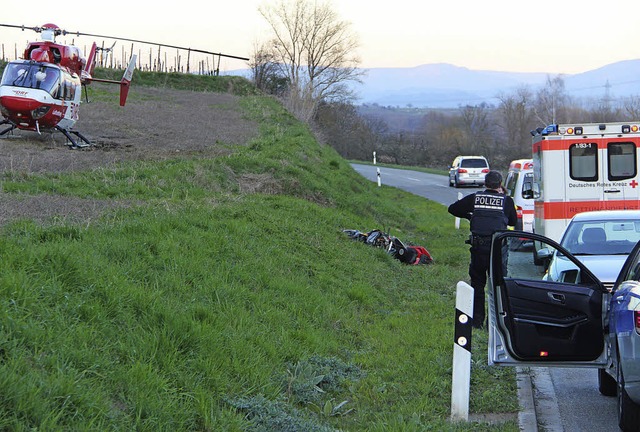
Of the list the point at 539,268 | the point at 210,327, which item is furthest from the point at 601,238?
the point at 210,327

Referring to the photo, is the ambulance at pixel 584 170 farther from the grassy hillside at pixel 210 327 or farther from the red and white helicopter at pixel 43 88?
the red and white helicopter at pixel 43 88

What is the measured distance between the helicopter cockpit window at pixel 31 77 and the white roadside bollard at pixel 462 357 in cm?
1992

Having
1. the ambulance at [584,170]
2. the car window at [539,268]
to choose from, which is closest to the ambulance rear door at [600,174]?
the ambulance at [584,170]

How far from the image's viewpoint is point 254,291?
8828 millimetres

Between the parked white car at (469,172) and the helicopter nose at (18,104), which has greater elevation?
the helicopter nose at (18,104)

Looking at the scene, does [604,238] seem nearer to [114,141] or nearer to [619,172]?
[619,172]

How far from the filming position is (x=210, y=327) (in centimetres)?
693

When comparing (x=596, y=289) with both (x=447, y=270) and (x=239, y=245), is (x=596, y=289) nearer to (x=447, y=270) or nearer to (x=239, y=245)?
(x=239, y=245)

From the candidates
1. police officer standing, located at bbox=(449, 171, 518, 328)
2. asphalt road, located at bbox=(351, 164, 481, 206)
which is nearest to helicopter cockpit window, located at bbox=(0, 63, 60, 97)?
asphalt road, located at bbox=(351, 164, 481, 206)

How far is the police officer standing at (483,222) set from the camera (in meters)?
9.96

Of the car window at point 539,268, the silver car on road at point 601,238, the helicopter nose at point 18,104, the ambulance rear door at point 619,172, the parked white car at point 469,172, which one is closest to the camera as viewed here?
the car window at point 539,268

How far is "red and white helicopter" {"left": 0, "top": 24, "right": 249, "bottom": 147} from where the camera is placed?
2323 cm

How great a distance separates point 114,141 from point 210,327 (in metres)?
19.8

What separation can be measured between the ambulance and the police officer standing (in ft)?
19.0
